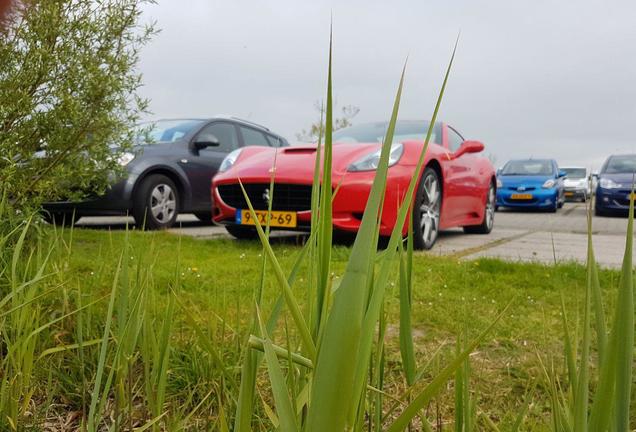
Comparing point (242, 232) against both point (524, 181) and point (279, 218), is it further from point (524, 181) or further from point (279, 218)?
point (524, 181)

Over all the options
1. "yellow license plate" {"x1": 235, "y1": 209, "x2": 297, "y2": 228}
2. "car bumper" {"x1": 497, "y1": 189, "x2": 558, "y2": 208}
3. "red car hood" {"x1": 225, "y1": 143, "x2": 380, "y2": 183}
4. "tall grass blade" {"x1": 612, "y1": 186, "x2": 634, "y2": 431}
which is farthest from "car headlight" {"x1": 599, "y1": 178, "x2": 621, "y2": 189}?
"tall grass blade" {"x1": 612, "y1": 186, "x2": 634, "y2": 431}

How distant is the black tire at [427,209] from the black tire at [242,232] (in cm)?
147

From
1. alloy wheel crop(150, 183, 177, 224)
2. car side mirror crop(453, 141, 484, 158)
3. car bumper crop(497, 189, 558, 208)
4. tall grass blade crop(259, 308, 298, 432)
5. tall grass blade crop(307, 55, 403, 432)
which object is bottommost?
car bumper crop(497, 189, 558, 208)

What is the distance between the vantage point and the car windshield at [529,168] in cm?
1475

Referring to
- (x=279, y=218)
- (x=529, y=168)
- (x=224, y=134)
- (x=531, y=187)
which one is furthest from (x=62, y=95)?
(x=529, y=168)

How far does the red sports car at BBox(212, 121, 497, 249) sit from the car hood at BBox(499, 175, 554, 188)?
952 centimetres

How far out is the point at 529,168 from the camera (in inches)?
593

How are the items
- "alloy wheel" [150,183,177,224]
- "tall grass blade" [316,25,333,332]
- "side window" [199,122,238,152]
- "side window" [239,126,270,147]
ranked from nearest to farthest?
"tall grass blade" [316,25,333,332] < "alloy wheel" [150,183,177,224] < "side window" [199,122,238,152] < "side window" [239,126,270,147]

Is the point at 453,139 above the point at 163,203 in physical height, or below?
above

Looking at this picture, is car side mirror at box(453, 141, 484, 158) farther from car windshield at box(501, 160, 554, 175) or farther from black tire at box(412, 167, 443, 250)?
car windshield at box(501, 160, 554, 175)

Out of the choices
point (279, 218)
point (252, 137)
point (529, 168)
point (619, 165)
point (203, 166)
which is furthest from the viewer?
point (529, 168)

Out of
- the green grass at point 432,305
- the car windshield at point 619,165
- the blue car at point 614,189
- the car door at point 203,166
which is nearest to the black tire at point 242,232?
the green grass at point 432,305

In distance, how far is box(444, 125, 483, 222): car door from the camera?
4.83 meters

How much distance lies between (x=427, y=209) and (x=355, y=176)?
831mm
